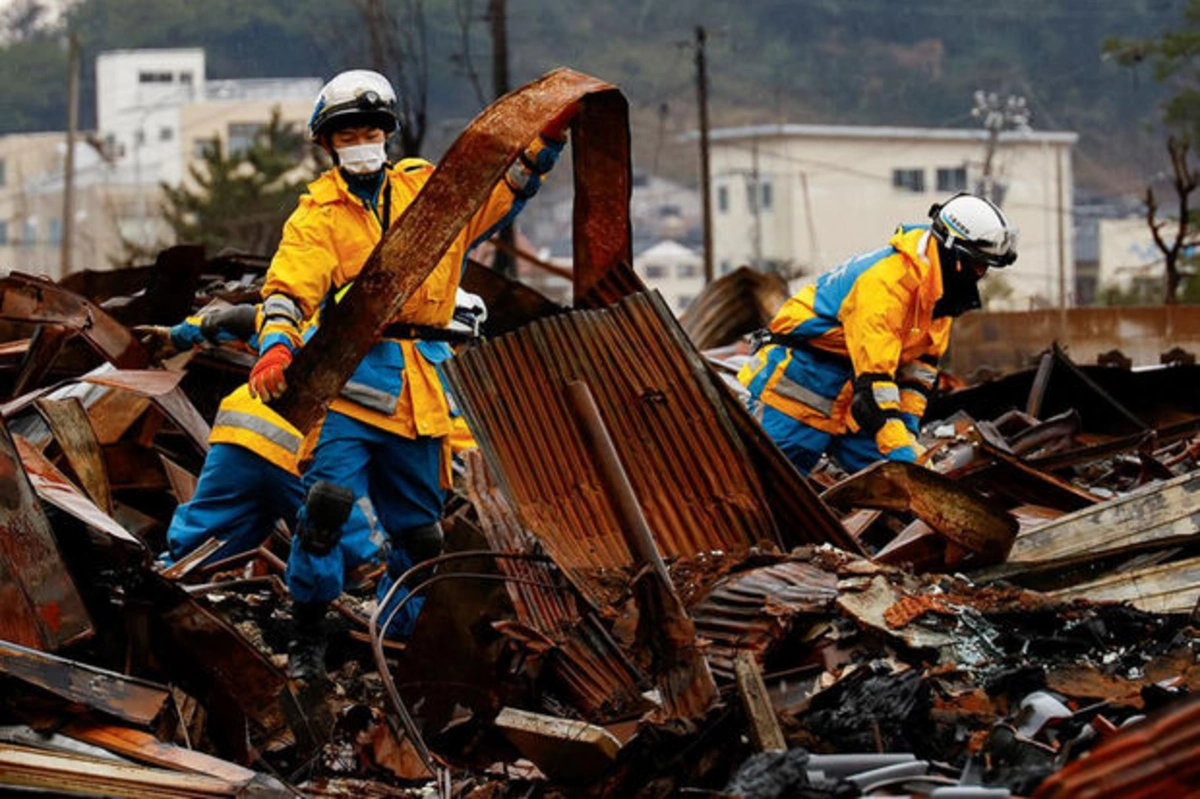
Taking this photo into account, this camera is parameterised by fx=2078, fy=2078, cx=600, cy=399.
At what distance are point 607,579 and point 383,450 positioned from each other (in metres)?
1.25

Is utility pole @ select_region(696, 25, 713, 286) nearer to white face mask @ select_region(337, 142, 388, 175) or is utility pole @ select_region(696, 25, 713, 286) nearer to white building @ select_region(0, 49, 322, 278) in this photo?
white face mask @ select_region(337, 142, 388, 175)

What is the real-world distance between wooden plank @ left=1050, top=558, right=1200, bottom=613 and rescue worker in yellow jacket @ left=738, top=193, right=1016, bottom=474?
1520mm

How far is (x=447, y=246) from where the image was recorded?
6.34 m

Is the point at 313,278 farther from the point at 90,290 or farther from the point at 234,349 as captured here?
the point at 90,290

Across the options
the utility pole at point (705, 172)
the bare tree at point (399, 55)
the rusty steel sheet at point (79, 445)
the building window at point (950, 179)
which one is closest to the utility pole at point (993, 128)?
the building window at point (950, 179)

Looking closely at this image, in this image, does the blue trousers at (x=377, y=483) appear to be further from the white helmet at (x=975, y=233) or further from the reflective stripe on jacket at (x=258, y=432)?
the white helmet at (x=975, y=233)

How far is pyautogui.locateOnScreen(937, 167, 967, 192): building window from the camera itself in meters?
76.1

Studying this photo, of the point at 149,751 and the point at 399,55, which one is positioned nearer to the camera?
the point at 149,751

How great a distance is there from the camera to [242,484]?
274 inches

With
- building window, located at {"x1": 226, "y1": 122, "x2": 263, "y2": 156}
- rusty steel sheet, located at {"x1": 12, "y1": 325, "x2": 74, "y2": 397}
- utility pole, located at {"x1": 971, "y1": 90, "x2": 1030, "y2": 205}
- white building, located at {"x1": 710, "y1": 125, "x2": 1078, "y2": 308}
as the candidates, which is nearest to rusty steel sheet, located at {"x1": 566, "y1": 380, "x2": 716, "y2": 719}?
rusty steel sheet, located at {"x1": 12, "y1": 325, "x2": 74, "y2": 397}

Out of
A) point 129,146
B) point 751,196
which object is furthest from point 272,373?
point 129,146

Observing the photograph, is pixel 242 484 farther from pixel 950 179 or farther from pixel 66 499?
pixel 950 179

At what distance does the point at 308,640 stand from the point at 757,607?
1.58m

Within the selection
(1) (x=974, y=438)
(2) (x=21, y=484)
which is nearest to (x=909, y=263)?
(1) (x=974, y=438)
